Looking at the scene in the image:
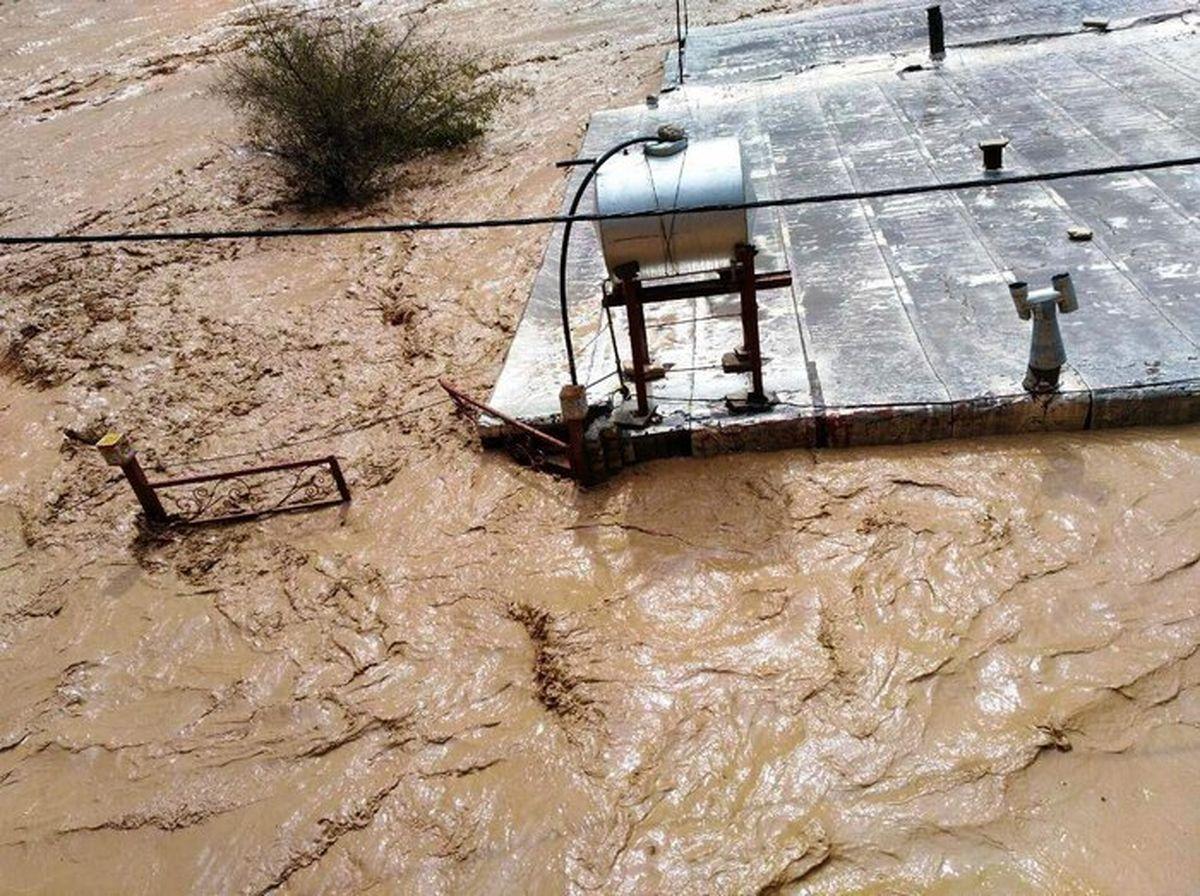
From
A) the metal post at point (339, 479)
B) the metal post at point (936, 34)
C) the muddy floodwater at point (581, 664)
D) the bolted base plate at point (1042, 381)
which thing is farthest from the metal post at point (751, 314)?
the metal post at point (936, 34)

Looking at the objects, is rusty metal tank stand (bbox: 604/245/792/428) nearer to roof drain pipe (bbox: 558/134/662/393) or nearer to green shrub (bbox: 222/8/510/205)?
roof drain pipe (bbox: 558/134/662/393)

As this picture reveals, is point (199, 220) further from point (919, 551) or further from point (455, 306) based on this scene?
point (919, 551)

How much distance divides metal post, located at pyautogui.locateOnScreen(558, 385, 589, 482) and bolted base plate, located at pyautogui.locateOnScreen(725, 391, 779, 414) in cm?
108

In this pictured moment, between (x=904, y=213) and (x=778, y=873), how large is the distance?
6.09 meters

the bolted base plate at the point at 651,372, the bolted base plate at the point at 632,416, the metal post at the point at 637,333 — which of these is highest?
the metal post at the point at 637,333

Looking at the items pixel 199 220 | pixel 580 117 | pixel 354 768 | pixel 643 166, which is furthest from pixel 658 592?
pixel 580 117

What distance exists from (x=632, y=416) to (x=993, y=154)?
15.1 feet

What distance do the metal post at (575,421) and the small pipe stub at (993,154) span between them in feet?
15.9

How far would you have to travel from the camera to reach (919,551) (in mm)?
4980

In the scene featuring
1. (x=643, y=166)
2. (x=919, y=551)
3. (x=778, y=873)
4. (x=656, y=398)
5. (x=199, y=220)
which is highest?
(x=643, y=166)

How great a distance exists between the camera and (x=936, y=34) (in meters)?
10.9

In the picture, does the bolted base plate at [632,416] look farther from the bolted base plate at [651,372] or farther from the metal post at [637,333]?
the bolted base plate at [651,372]

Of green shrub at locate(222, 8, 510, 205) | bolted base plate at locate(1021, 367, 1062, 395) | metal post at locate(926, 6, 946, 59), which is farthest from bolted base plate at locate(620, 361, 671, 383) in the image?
metal post at locate(926, 6, 946, 59)

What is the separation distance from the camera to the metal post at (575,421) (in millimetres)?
5418
